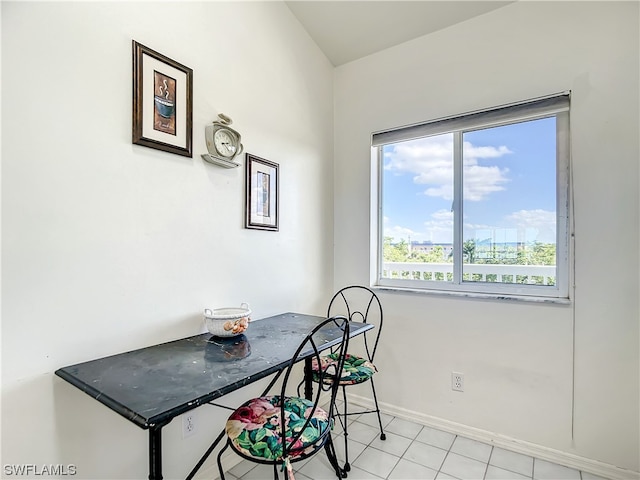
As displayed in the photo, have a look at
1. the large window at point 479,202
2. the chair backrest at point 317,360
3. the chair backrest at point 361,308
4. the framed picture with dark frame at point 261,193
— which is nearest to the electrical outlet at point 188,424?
the chair backrest at point 317,360

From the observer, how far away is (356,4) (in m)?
2.15

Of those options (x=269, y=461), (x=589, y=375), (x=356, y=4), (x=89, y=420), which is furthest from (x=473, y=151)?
(x=89, y=420)

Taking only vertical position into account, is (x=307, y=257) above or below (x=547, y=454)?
above

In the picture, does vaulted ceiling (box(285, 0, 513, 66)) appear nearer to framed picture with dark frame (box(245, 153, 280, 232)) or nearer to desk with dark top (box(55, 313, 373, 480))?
framed picture with dark frame (box(245, 153, 280, 232))

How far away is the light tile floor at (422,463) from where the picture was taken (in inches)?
68.7

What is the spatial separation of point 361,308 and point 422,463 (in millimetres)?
1045

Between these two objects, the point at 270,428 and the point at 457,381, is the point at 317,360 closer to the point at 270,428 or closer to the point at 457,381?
the point at 270,428

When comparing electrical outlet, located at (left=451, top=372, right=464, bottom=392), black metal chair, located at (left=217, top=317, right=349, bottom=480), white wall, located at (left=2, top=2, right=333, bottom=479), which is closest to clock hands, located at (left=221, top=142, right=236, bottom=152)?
white wall, located at (left=2, top=2, right=333, bottom=479)

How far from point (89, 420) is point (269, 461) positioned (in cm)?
71

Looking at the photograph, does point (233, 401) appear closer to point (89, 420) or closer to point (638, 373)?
point (89, 420)

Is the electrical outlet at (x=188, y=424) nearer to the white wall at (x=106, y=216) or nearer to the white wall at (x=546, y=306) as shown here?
the white wall at (x=106, y=216)

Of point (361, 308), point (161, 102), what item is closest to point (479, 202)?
point (361, 308)

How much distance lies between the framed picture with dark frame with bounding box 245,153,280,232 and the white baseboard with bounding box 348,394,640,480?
159 cm

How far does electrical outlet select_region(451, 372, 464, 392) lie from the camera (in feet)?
7.01
